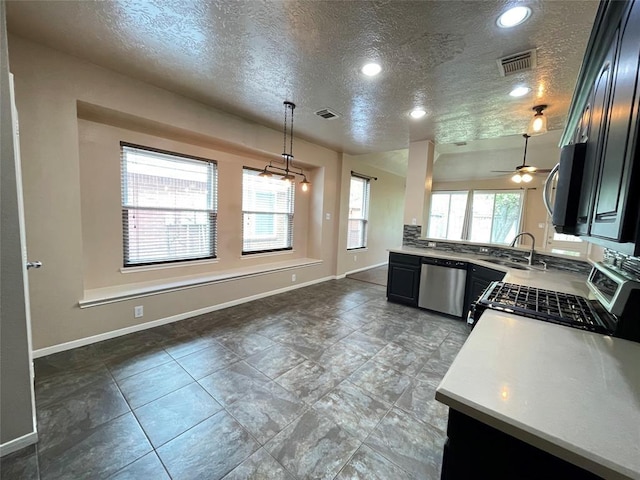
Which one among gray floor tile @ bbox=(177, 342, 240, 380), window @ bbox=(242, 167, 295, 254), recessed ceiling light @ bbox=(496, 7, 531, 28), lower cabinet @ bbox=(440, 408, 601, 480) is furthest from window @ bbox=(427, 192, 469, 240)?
lower cabinet @ bbox=(440, 408, 601, 480)

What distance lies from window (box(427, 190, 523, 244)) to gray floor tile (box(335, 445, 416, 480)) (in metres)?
6.25

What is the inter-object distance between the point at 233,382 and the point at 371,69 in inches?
117

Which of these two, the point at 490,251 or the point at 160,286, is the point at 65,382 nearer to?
the point at 160,286

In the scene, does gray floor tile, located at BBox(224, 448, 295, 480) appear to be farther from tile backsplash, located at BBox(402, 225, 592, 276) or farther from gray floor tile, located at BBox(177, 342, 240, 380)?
tile backsplash, located at BBox(402, 225, 592, 276)

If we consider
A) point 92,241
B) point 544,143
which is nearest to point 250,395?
point 92,241

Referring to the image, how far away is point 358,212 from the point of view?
6727 mm

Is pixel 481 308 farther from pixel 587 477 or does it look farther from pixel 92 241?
pixel 92 241

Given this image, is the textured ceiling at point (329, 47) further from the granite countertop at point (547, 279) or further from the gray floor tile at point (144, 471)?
the gray floor tile at point (144, 471)

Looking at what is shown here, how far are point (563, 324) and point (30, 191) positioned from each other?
3.95 meters

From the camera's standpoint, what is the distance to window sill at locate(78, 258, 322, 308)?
2.77m

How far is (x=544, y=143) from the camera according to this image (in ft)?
17.5

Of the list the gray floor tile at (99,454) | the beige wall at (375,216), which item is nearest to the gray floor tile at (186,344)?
the gray floor tile at (99,454)

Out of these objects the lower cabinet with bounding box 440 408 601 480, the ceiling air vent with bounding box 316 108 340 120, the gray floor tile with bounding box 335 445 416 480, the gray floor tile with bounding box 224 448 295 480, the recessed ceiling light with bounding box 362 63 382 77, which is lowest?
the gray floor tile with bounding box 224 448 295 480

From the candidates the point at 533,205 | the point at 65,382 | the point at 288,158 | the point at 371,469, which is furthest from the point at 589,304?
the point at 533,205
